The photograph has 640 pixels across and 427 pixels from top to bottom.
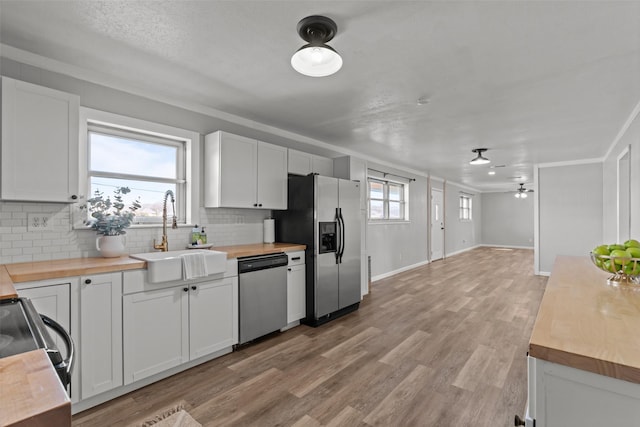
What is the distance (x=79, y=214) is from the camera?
2.44m

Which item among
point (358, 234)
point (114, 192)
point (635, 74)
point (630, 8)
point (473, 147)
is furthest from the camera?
point (473, 147)

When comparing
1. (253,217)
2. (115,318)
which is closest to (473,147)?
(253,217)

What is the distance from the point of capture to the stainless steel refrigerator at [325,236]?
3.61 meters

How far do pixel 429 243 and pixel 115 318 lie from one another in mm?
7374

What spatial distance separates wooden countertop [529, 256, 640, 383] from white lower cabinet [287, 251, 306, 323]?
243 cm

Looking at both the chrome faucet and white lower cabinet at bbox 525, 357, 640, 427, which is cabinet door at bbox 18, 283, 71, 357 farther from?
white lower cabinet at bbox 525, 357, 640, 427

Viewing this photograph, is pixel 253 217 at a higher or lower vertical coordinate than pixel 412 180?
lower

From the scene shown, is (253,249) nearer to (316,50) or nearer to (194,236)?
(194,236)

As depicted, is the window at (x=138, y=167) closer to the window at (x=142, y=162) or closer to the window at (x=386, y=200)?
the window at (x=142, y=162)

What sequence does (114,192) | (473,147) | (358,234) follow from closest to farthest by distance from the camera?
(114,192) → (358,234) → (473,147)

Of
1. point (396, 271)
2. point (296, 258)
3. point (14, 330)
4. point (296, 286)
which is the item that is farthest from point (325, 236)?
point (396, 271)

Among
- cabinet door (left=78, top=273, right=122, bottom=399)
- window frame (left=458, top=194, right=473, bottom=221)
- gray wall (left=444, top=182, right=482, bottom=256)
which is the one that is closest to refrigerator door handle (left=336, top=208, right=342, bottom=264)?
cabinet door (left=78, top=273, right=122, bottom=399)

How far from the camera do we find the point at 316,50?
5.92 feet

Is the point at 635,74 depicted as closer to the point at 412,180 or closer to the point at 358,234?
the point at 358,234
